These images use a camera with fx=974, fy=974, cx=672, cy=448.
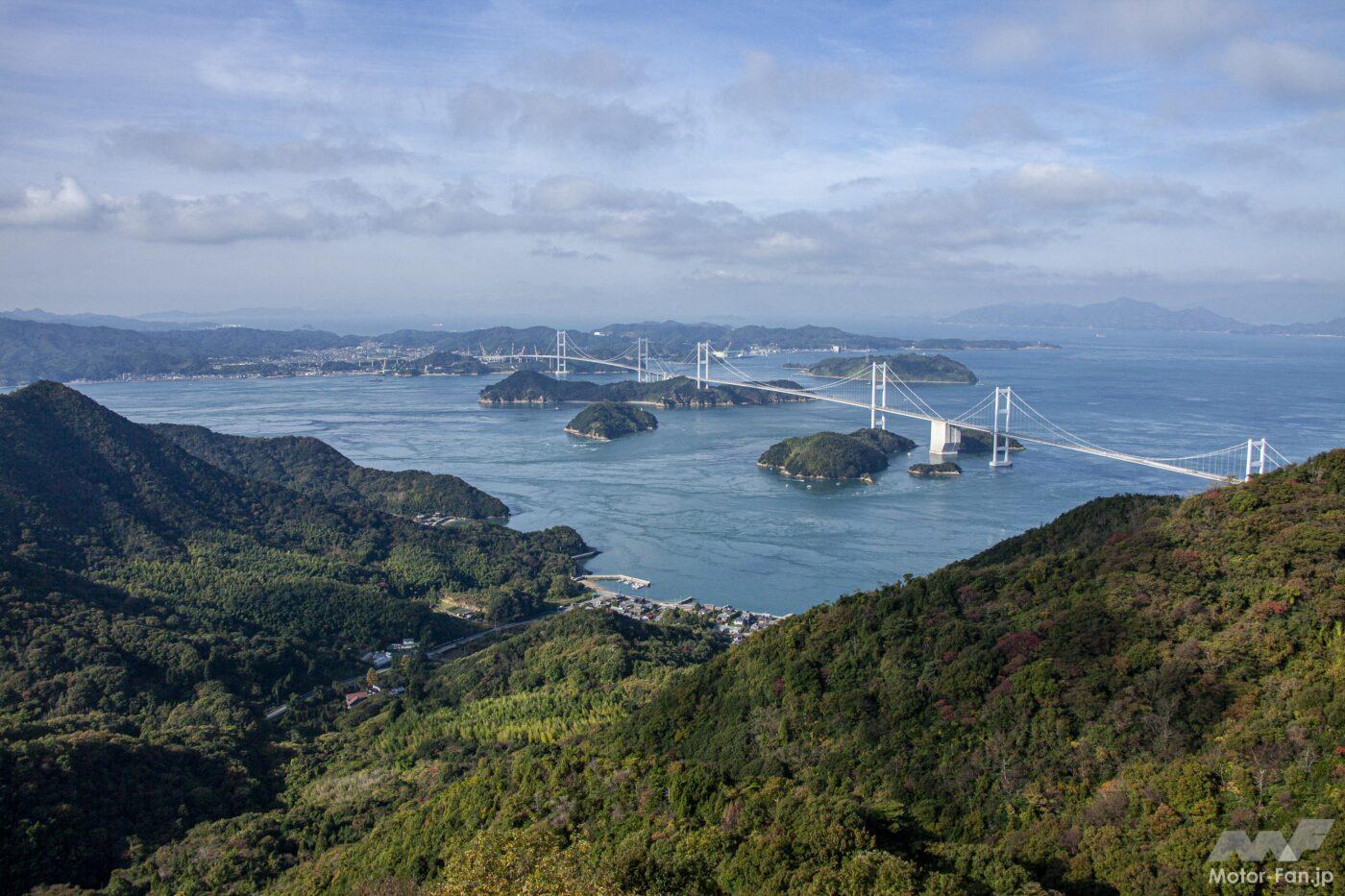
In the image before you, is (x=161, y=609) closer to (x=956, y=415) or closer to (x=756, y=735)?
(x=756, y=735)

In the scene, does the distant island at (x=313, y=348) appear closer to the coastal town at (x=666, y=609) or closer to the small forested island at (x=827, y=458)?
the small forested island at (x=827, y=458)

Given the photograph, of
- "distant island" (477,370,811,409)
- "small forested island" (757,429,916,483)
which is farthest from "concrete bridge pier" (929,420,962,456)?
"distant island" (477,370,811,409)

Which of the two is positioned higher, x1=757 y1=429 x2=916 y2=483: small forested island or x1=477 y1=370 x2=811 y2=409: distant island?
x1=477 y1=370 x2=811 y2=409: distant island

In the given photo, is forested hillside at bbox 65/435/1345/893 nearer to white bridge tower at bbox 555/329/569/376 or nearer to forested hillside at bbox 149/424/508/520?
forested hillside at bbox 149/424/508/520

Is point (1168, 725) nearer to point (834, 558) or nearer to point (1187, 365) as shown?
point (834, 558)

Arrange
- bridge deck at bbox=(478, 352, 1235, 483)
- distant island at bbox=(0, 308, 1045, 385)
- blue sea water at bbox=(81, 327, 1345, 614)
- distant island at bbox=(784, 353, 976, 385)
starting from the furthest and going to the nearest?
distant island at bbox=(0, 308, 1045, 385) < distant island at bbox=(784, 353, 976, 385) < bridge deck at bbox=(478, 352, 1235, 483) < blue sea water at bbox=(81, 327, 1345, 614)

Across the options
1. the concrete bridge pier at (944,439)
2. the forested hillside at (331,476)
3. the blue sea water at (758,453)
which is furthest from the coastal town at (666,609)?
the concrete bridge pier at (944,439)
